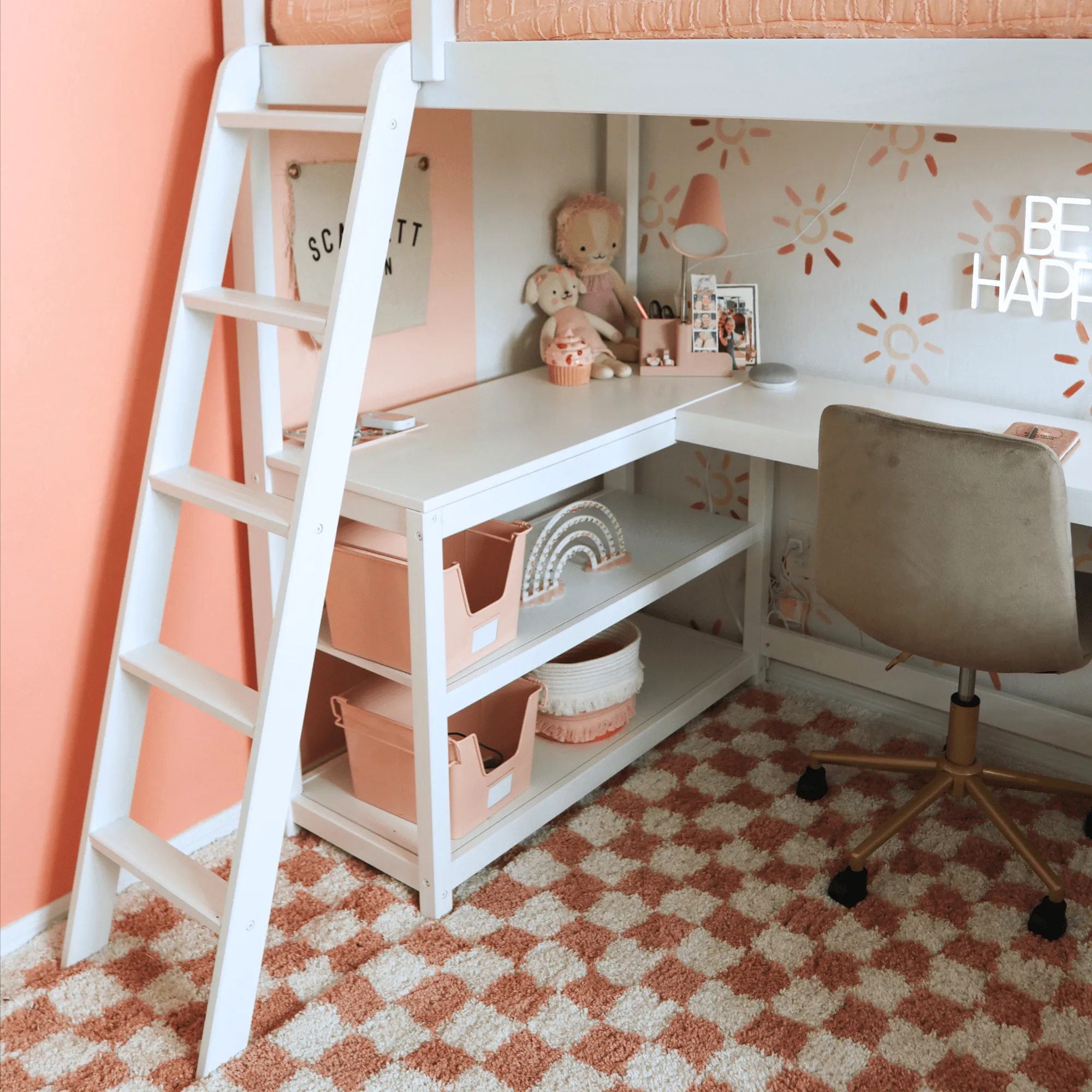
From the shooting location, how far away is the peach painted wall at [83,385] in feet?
6.07

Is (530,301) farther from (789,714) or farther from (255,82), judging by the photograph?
(789,714)

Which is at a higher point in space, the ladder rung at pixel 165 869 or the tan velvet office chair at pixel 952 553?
the tan velvet office chair at pixel 952 553

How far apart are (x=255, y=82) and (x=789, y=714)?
73.0 inches

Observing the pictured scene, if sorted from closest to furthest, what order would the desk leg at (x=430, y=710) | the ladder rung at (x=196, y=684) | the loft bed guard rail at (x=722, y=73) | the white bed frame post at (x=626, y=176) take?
the loft bed guard rail at (x=722, y=73)
the ladder rung at (x=196, y=684)
the desk leg at (x=430, y=710)
the white bed frame post at (x=626, y=176)

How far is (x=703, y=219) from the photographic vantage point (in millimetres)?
2350

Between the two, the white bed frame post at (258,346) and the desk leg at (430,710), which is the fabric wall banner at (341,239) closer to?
the white bed frame post at (258,346)

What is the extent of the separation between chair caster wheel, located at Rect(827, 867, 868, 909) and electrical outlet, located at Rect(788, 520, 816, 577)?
2.99 ft

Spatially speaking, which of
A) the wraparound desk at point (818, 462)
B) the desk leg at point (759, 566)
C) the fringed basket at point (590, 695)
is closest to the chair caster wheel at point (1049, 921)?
the wraparound desk at point (818, 462)

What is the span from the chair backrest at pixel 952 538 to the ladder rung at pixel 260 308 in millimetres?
871

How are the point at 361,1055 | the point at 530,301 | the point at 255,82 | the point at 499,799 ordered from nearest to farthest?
the point at 361,1055, the point at 255,82, the point at 499,799, the point at 530,301

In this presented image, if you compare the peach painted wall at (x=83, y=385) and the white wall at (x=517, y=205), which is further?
the white wall at (x=517, y=205)

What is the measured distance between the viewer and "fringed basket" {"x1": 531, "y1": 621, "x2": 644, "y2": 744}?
2.49m

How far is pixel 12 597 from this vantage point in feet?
6.48

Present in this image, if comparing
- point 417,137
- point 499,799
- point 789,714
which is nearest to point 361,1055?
point 499,799
